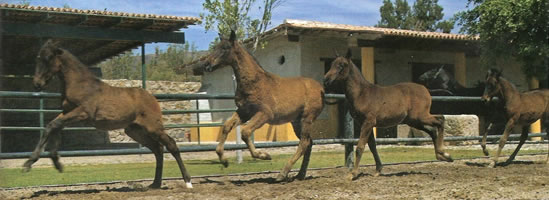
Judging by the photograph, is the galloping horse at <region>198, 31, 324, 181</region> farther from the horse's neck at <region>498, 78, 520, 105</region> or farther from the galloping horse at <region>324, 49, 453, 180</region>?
the horse's neck at <region>498, 78, 520, 105</region>

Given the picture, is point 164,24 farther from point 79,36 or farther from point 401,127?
point 401,127

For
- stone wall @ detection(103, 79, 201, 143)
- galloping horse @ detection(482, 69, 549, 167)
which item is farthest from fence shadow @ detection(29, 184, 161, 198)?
stone wall @ detection(103, 79, 201, 143)

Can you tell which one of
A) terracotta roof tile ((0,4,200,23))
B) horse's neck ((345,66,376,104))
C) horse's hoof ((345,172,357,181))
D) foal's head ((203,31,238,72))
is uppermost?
terracotta roof tile ((0,4,200,23))

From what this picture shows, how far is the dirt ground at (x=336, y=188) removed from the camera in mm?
5465

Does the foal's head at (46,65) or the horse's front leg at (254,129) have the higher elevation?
the foal's head at (46,65)

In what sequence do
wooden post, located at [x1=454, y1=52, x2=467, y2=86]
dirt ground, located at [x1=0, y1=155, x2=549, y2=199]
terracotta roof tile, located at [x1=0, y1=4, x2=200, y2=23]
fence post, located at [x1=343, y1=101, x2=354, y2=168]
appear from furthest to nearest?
wooden post, located at [x1=454, y1=52, x2=467, y2=86]
terracotta roof tile, located at [x1=0, y1=4, x2=200, y2=23]
fence post, located at [x1=343, y1=101, x2=354, y2=168]
dirt ground, located at [x1=0, y1=155, x2=549, y2=199]

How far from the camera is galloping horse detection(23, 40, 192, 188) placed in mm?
5117

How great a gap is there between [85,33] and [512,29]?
38.1 ft

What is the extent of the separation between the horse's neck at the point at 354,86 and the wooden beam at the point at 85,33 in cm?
786

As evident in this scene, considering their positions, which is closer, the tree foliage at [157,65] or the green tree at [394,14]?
the tree foliage at [157,65]

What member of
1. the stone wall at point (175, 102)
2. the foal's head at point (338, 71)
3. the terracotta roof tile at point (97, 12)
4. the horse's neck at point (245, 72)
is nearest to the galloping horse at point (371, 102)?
the foal's head at point (338, 71)

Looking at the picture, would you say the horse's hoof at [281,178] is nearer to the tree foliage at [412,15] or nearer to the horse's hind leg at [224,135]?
the horse's hind leg at [224,135]

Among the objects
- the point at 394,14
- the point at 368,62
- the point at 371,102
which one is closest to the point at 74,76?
the point at 371,102

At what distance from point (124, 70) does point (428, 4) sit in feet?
72.8
